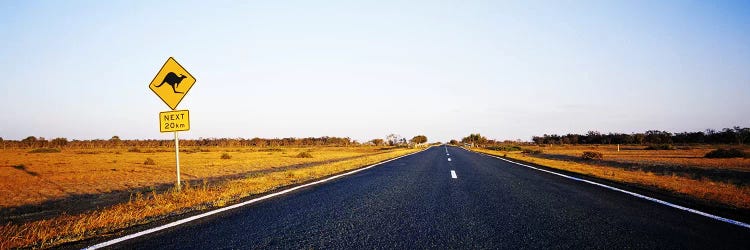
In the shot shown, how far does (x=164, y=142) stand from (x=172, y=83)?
496 ft

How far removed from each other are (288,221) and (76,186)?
14.1 metres

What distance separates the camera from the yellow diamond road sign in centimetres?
869

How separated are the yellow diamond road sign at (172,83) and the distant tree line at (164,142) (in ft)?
382

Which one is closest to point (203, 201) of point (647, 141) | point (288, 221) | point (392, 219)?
point (288, 221)

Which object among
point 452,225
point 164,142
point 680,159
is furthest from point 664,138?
point 164,142

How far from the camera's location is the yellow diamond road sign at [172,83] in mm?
8688

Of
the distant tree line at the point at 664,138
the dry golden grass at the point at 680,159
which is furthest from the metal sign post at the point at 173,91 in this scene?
the distant tree line at the point at 664,138

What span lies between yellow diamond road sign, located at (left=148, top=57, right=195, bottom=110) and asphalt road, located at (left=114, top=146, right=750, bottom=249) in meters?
3.60

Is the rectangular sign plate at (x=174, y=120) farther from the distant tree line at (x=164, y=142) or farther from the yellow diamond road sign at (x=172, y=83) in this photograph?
the distant tree line at (x=164, y=142)

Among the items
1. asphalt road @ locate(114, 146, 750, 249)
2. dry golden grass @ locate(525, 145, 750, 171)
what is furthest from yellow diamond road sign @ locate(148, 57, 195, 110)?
dry golden grass @ locate(525, 145, 750, 171)

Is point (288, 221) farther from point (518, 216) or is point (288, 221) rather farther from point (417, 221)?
point (518, 216)

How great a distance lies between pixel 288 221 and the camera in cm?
520

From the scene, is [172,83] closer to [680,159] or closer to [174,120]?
[174,120]

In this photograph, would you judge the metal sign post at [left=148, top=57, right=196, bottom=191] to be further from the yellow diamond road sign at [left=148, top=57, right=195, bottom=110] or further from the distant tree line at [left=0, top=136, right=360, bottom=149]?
the distant tree line at [left=0, top=136, right=360, bottom=149]
